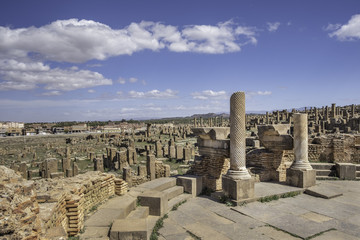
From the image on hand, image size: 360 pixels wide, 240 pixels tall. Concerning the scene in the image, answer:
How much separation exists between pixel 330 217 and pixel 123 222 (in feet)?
16.3

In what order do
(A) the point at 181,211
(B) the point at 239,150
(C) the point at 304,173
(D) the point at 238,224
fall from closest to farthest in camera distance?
1. (D) the point at 238,224
2. (A) the point at 181,211
3. (B) the point at 239,150
4. (C) the point at 304,173

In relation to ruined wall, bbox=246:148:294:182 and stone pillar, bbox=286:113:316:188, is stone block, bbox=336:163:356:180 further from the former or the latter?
ruined wall, bbox=246:148:294:182

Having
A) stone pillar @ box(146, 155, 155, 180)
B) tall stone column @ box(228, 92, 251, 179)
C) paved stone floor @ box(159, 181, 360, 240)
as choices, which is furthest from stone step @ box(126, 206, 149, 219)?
stone pillar @ box(146, 155, 155, 180)

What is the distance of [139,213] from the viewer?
6.25 m

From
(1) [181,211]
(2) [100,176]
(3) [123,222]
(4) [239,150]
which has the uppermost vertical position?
(4) [239,150]

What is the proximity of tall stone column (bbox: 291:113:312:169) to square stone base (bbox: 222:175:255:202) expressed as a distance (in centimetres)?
251

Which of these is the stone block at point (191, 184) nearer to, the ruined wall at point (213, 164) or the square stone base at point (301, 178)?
the ruined wall at point (213, 164)

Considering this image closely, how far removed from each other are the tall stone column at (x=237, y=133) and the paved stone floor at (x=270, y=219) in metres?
1.06

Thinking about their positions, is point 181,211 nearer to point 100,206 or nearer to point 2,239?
point 100,206

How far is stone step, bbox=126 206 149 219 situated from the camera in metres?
6.11

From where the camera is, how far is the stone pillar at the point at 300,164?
27.7 ft

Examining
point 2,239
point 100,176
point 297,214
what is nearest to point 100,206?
point 100,176

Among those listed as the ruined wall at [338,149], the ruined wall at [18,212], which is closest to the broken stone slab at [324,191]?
the ruined wall at [338,149]

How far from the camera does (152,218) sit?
632 cm
